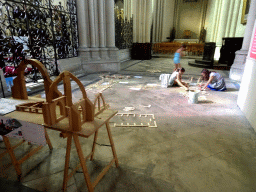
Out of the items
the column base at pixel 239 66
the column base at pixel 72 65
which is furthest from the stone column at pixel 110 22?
the column base at pixel 239 66

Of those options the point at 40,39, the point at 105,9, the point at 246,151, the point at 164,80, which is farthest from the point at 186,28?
the point at 246,151

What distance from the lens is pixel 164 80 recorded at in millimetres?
5777

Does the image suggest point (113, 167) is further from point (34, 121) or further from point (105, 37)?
point (105, 37)

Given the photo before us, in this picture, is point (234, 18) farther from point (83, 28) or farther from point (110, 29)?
point (83, 28)

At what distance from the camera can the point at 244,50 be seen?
656 centimetres

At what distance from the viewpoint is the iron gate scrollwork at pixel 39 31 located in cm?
472

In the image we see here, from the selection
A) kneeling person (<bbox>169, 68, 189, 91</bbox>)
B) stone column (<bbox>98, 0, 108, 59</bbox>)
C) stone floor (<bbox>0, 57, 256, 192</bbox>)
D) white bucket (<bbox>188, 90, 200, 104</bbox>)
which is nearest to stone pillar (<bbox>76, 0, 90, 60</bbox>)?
stone column (<bbox>98, 0, 108, 59</bbox>)

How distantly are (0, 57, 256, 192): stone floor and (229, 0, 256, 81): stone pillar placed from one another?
3298mm

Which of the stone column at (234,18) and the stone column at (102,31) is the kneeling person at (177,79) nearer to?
the stone column at (102,31)

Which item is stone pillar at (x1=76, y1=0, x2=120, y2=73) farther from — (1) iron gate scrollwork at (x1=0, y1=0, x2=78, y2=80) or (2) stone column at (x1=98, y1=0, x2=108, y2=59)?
(1) iron gate scrollwork at (x1=0, y1=0, x2=78, y2=80)

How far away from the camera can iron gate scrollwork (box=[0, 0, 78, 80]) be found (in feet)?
15.5

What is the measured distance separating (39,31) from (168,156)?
5358 millimetres

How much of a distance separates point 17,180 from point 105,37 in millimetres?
6992

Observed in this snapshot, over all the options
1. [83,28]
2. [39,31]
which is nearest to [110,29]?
[83,28]
